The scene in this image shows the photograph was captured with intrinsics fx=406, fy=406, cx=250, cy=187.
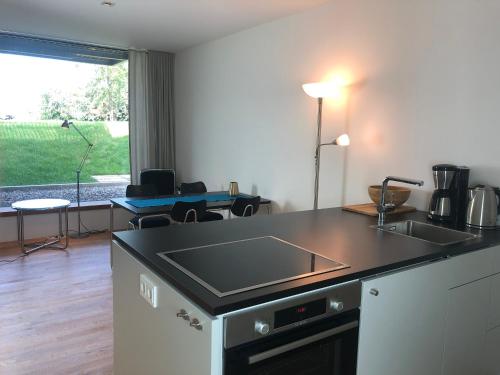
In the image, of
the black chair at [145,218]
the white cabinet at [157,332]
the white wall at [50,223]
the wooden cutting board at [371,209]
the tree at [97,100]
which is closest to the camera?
the white cabinet at [157,332]

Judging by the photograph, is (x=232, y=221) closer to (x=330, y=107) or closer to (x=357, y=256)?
(x=357, y=256)

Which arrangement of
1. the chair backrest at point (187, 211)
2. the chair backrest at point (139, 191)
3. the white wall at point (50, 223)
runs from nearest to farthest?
the chair backrest at point (187, 211), the chair backrest at point (139, 191), the white wall at point (50, 223)

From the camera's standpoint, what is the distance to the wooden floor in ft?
8.21

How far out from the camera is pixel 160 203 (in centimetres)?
386

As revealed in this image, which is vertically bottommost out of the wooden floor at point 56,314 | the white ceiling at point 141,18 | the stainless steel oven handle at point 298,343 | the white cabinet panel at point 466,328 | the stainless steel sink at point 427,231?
the wooden floor at point 56,314

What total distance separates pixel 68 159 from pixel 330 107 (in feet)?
12.5

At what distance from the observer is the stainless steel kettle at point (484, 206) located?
2287 millimetres

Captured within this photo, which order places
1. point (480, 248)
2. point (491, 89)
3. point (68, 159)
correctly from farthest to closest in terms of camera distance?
point (68, 159) < point (491, 89) < point (480, 248)

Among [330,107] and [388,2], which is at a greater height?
[388,2]

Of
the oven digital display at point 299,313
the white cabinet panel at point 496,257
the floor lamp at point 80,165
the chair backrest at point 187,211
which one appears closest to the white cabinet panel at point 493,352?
the white cabinet panel at point 496,257

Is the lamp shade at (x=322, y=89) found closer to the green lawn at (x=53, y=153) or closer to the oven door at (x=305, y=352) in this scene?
the oven door at (x=305, y=352)

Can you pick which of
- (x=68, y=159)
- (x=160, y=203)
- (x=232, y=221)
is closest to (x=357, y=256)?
(x=232, y=221)

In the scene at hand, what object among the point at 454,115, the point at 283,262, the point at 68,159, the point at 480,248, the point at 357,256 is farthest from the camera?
the point at 68,159

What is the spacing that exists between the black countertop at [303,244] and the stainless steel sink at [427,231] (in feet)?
0.24
